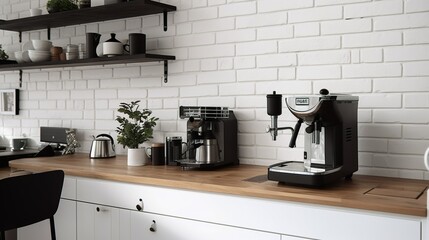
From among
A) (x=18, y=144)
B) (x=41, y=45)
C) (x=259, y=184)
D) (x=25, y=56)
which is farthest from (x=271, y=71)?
(x=18, y=144)

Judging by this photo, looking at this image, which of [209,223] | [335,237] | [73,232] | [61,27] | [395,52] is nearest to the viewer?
[335,237]

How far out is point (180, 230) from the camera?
2107mm

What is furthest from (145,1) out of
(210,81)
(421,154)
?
(421,154)

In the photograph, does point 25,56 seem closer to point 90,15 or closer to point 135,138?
point 90,15

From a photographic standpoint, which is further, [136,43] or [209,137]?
[136,43]

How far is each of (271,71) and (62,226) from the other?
153 centimetres

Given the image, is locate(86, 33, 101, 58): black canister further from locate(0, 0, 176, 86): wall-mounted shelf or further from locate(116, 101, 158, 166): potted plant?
locate(116, 101, 158, 166): potted plant

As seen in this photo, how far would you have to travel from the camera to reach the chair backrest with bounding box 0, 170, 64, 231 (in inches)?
77.9

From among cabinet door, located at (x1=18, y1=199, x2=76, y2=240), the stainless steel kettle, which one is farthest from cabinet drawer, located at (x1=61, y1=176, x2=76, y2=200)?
the stainless steel kettle

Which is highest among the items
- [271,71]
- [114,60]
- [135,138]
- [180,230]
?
[114,60]

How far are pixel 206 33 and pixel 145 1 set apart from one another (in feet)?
1.38

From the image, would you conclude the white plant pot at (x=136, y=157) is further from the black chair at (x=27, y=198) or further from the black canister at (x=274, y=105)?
the black canister at (x=274, y=105)

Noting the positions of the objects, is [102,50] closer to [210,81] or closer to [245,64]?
[210,81]

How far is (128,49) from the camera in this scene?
3.01 m
